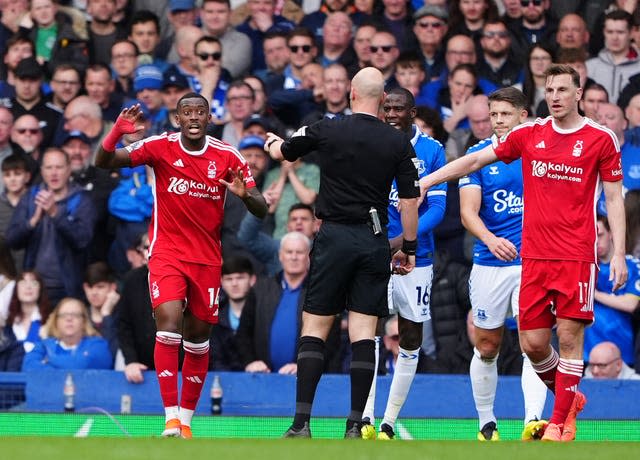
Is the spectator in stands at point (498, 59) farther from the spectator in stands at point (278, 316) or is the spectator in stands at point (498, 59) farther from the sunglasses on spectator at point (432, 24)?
the spectator in stands at point (278, 316)

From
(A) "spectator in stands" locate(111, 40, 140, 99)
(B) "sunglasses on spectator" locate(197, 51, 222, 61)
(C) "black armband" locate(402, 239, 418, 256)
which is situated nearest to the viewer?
(C) "black armband" locate(402, 239, 418, 256)

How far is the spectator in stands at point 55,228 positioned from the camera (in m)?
16.0

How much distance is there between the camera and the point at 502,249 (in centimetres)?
1139

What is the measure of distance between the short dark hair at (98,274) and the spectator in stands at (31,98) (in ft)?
7.08

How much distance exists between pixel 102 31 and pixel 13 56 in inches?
43.5

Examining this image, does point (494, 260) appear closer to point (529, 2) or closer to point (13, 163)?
point (529, 2)

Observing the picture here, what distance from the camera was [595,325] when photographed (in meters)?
14.6

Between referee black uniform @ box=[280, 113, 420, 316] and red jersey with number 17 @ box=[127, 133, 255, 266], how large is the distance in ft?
4.40

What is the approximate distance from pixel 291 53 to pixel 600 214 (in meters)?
4.11

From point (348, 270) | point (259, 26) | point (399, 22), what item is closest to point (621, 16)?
point (399, 22)

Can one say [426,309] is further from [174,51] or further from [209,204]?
[174,51]

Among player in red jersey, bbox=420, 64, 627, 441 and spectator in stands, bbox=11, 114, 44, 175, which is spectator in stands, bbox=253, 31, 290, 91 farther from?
player in red jersey, bbox=420, 64, 627, 441

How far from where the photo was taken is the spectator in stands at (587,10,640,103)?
16.8 meters

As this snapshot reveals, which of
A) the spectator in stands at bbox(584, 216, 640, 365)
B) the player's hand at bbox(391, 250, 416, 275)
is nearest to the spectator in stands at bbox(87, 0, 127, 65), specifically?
the spectator in stands at bbox(584, 216, 640, 365)
